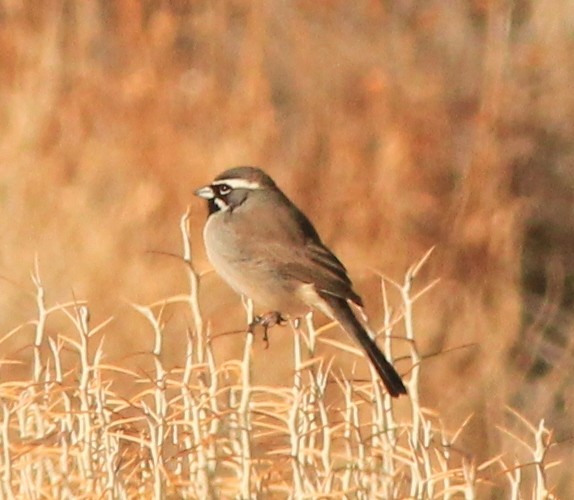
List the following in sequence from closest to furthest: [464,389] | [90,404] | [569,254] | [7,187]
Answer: [90,404] → [464,389] → [7,187] → [569,254]

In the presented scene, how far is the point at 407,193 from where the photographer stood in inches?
415

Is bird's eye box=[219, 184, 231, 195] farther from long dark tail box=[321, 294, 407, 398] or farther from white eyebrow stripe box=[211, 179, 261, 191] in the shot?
long dark tail box=[321, 294, 407, 398]

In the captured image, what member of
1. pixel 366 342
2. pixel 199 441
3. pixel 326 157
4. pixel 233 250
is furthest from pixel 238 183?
pixel 326 157

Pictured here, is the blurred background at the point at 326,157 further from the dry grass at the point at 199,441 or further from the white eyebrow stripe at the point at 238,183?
the dry grass at the point at 199,441

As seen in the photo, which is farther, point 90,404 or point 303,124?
point 303,124

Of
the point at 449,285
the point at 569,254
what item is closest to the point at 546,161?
the point at 569,254

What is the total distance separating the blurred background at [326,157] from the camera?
32.6 ft

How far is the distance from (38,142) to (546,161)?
3.19 meters

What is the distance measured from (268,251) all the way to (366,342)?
0.84m

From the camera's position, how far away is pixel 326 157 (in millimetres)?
10719

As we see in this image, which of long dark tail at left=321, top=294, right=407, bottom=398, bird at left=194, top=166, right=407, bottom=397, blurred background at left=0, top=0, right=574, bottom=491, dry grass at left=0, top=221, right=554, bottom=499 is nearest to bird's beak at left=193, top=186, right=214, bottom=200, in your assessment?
bird at left=194, top=166, right=407, bottom=397

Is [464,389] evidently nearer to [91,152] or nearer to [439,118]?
[439,118]

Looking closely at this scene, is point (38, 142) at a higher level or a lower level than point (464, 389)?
higher

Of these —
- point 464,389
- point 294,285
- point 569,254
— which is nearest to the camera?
point 294,285
